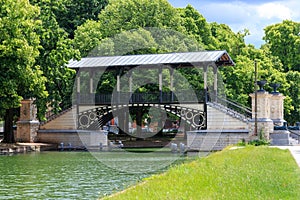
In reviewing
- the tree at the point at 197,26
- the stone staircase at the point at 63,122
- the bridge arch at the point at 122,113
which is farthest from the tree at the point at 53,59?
the tree at the point at 197,26

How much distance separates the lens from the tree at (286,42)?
6788cm

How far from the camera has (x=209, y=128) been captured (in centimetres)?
3953

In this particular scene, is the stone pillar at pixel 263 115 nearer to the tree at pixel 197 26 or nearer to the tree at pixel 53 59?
the tree at pixel 53 59

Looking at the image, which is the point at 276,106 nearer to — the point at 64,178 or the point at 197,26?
the point at 197,26

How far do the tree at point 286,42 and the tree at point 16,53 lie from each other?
1515 inches

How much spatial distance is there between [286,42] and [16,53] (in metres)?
42.2

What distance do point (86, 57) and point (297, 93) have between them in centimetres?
2286

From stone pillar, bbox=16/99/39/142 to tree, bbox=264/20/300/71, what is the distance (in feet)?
114

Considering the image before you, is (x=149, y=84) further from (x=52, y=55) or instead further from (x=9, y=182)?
(x=9, y=182)

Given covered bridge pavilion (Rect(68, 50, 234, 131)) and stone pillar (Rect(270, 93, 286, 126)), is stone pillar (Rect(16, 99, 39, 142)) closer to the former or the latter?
covered bridge pavilion (Rect(68, 50, 234, 131))

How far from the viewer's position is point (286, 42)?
69.2 m

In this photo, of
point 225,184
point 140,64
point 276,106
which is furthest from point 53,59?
point 225,184

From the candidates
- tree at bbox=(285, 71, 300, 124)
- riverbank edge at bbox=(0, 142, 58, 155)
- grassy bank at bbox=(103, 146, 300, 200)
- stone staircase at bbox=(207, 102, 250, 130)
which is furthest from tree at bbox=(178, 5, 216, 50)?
grassy bank at bbox=(103, 146, 300, 200)

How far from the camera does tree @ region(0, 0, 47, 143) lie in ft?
114
